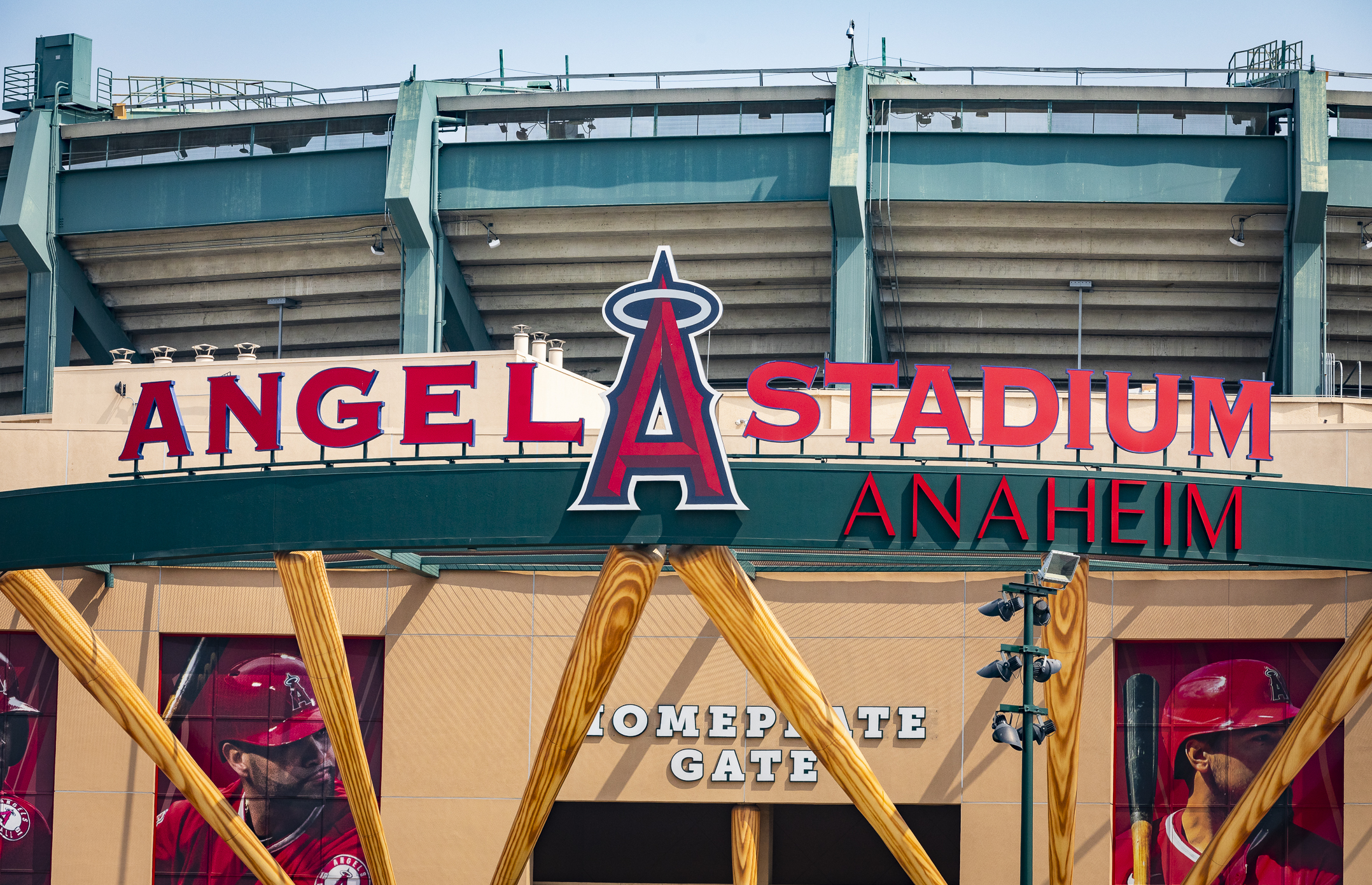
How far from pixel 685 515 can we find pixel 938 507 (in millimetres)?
3911

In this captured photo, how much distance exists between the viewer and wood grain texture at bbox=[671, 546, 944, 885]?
22766mm

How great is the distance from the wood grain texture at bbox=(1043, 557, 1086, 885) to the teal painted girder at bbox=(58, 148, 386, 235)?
20603 mm

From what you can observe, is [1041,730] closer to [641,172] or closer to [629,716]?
[629,716]

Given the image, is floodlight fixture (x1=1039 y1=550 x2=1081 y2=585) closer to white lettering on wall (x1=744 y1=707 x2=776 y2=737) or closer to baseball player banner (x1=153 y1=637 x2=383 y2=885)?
white lettering on wall (x1=744 y1=707 x2=776 y2=737)

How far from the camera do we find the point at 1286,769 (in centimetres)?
2466

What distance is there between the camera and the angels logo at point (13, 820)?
33.7 meters

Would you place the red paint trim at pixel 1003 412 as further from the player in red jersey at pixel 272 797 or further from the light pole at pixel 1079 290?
the player in red jersey at pixel 272 797

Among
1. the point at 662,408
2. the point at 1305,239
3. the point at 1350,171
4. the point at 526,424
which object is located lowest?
the point at 662,408

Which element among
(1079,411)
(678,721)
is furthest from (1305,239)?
(678,721)

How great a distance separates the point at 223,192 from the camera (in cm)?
3856

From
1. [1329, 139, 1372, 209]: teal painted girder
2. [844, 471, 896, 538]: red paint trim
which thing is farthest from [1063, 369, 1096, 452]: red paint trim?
[1329, 139, 1372, 209]: teal painted girder

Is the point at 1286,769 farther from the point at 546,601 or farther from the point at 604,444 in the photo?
the point at 546,601

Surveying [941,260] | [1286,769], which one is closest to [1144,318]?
[941,260]

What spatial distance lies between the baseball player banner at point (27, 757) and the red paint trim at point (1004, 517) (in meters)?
21.6
